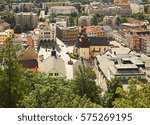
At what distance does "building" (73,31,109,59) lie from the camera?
56.7 ft

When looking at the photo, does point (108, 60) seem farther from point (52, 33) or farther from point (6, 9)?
point (6, 9)

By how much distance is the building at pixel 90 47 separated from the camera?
56.7 feet

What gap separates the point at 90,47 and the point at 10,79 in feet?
42.5

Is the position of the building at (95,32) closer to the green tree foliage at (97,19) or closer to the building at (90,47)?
the building at (90,47)

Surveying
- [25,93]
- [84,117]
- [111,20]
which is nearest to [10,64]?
[25,93]

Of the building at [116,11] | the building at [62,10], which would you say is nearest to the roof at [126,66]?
the building at [116,11]

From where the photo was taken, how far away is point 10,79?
4.90 m

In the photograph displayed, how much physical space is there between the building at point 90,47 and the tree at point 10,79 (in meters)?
12.2

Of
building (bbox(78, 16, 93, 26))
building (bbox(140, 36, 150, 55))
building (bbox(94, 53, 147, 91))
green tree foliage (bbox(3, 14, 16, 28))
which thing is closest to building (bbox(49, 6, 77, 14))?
building (bbox(78, 16, 93, 26))

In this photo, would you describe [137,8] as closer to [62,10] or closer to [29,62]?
[62,10]

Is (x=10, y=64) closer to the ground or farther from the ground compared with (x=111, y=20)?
farther from the ground

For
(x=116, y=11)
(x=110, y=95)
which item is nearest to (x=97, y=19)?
(x=116, y=11)

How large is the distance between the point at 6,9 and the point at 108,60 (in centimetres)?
2191

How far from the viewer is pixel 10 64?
16.0 feet
